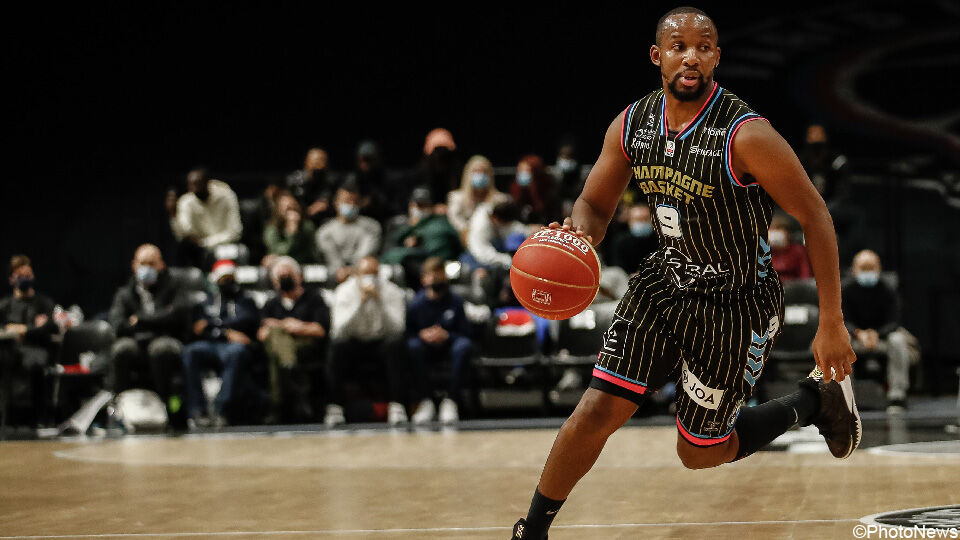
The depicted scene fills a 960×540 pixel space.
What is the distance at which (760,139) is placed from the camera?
3.65 metres

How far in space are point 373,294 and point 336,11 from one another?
4.52m

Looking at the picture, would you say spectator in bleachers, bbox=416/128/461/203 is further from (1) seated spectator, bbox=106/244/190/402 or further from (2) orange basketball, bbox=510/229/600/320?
(2) orange basketball, bbox=510/229/600/320

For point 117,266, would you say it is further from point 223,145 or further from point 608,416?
point 608,416

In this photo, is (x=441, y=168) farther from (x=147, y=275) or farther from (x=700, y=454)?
(x=700, y=454)

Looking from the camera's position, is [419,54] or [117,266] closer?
[117,266]

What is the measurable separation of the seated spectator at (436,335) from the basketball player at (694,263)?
5625 mm

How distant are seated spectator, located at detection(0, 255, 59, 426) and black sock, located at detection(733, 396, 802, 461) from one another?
7164 mm

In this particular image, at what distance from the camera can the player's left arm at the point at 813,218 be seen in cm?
362

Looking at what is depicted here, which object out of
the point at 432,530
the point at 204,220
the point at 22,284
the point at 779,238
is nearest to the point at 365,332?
the point at 204,220

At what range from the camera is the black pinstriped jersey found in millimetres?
3760

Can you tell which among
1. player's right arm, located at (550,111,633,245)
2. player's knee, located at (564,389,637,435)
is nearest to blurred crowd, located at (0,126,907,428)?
player's right arm, located at (550,111,633,245)

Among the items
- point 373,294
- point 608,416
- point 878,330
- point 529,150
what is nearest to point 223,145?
point 529,150

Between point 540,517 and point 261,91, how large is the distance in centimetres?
997

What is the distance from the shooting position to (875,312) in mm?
10070
